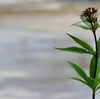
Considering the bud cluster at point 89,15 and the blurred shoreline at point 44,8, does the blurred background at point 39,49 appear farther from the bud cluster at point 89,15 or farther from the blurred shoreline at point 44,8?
the bud cluster at point 89,15

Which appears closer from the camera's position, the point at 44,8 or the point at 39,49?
the point at 39,49

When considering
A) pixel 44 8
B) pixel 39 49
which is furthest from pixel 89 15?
pixel 44 8

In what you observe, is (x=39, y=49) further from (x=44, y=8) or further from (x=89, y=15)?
(x=89, y=15)

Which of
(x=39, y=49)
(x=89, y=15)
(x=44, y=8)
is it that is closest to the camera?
(x=89, y=15)

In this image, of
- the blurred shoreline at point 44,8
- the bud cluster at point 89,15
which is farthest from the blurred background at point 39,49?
the bud cluster at point 89,15

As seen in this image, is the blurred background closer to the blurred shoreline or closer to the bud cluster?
the blurred shoreline

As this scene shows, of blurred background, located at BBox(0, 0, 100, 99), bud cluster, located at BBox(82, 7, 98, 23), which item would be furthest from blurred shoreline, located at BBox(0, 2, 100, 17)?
bud cluster, located at BBox(82, 7, 98, 23)

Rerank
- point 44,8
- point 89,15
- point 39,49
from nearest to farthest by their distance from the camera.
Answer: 1. point 89,15
2. point 39,49
3. point 44,8

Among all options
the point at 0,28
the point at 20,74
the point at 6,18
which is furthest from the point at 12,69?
the point at 6,18

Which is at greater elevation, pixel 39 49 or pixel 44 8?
pixel 44 8
